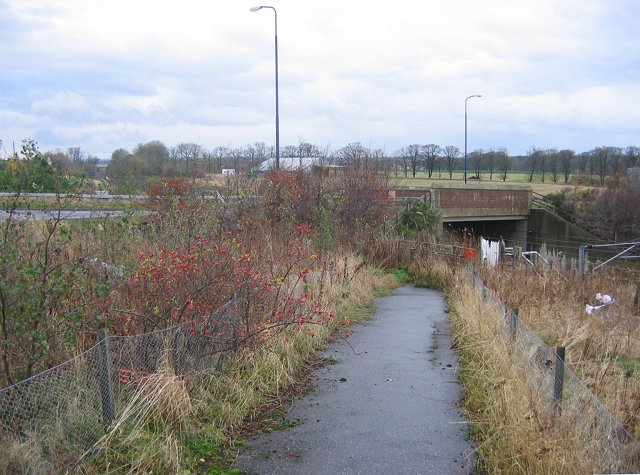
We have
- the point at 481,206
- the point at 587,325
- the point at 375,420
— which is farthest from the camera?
the point at 481,206

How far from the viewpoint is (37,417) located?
15.4 ft

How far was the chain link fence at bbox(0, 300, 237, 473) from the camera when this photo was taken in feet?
14.8

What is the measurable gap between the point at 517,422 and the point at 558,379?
1.62 ft

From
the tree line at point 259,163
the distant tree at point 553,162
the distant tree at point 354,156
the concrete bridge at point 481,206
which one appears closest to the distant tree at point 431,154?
the tree line at point 259,163

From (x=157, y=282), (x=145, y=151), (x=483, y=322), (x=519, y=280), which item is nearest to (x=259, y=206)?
(x=519, y=280)

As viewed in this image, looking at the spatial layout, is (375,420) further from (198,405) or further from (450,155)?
(450,155)

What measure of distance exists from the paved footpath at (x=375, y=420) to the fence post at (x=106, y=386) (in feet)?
3.67

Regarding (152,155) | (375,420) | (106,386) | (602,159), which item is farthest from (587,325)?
(602,159)

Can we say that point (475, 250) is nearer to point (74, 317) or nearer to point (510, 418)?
point (510, 418)

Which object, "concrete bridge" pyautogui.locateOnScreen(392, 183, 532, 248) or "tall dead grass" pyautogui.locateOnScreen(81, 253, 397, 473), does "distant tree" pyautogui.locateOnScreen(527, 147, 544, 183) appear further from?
"tall dead grass" pyautogui.locateOnScreen(81, 253, 397, 473)

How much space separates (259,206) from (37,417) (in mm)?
12053

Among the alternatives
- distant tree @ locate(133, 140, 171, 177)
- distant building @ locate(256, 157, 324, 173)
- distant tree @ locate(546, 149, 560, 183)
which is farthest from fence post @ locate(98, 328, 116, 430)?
distant tree @ locate(546, 149, 560, 183)

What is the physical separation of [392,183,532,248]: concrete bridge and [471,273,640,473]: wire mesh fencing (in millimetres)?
23776

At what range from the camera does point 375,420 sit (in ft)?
20.9
